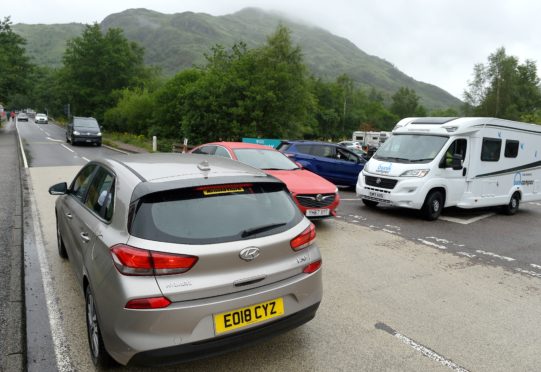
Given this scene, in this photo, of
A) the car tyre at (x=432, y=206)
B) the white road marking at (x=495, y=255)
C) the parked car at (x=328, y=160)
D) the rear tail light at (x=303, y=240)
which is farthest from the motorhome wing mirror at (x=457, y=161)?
the rear tail light at (x=303, y=240)

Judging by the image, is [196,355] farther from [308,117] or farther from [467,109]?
[467,109]

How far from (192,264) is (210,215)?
0.40 meters

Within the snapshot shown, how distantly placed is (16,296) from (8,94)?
40145mm

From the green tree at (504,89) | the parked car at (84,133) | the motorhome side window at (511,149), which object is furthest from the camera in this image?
the green tree at (504,89)

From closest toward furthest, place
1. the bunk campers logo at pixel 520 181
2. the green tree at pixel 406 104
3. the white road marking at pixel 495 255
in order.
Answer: the white road marking at pixel 495 255, the bunk campers logo at pixel 520 181, the green tree at pixel 406 104

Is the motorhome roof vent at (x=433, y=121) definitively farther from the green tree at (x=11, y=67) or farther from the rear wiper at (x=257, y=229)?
the green tree at (x=11, y=67)

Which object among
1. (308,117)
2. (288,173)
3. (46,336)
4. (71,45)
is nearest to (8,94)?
(71,45)

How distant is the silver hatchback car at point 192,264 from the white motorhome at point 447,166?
21.3 feet

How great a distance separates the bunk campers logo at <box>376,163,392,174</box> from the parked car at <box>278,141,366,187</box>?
13.0 ft

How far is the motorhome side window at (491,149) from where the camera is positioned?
10266 mm

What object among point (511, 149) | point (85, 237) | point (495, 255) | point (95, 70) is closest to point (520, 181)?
point (511, 149)

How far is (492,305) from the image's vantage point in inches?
186

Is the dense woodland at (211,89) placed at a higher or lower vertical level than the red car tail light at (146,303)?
higher

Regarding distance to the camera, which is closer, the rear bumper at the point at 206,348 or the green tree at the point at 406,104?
the rear bumper at the point at 206,348
